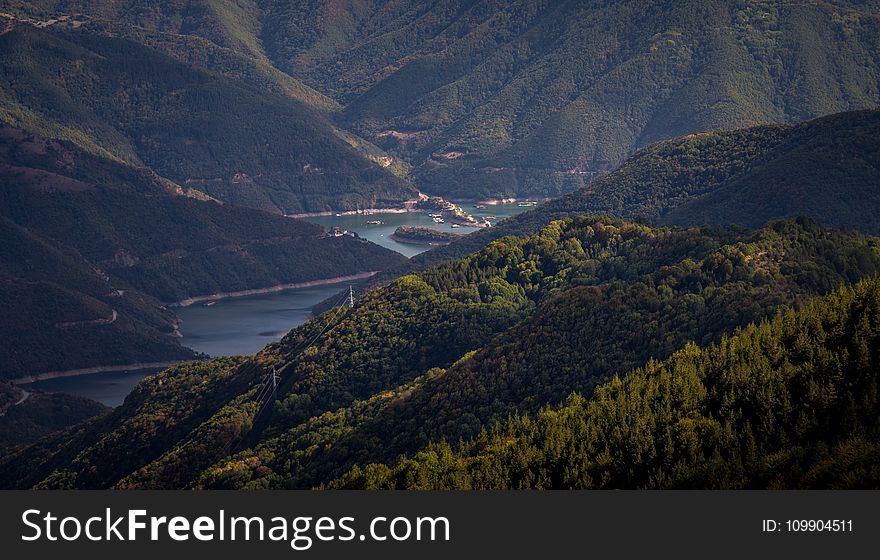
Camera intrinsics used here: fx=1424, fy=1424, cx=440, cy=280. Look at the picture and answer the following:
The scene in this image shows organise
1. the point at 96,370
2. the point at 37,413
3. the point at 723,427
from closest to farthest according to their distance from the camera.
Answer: the point at 723,427, the point at 37,413, the point at 96,370

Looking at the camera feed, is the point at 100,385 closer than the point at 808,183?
No

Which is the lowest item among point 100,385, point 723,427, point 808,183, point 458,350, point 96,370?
point 723,427

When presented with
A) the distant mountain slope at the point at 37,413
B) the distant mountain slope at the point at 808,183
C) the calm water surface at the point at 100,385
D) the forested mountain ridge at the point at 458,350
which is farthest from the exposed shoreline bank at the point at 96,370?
the distant mountain slope at the point at 808,183

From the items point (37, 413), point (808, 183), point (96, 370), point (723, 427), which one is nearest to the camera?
point (723, 427)

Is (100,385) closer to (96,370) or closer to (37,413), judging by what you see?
(96,370)

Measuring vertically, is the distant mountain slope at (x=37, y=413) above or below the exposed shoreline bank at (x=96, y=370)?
below

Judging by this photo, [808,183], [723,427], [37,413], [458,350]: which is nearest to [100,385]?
[37,413]

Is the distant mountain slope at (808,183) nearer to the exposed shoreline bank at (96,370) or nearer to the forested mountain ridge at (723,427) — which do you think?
the exposed shoreline bank at (96,370)
